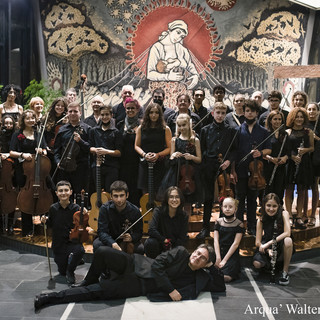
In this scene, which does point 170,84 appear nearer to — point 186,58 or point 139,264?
point 186,58

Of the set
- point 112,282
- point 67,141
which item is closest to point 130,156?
point 67,141

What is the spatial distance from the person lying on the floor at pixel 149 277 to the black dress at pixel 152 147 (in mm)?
1131

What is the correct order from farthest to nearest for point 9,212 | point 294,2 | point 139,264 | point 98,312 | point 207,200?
point 294,2 < point 9,212 < point 207,200 < point 139,264 < point 98,312

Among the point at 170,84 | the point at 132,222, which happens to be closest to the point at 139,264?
the point at 132,222

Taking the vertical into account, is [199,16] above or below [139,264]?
above

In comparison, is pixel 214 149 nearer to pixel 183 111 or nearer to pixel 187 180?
pixel 187 180

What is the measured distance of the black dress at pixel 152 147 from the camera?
5.48 metres

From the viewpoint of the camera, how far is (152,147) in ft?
18.0

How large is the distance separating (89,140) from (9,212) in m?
1.23

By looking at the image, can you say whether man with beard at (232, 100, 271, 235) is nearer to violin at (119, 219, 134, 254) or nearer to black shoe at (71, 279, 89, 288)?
violin at (119, 219, 134, 254)

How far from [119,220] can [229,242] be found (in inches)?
41.9

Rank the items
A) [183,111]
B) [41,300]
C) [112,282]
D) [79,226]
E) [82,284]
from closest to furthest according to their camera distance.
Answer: [41,300] → [112,282] → [82,284] → [79,226] → [183,111]

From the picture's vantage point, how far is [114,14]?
382 inches

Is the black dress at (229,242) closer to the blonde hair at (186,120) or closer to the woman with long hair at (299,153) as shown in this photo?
the blonde hair at (186,120)
